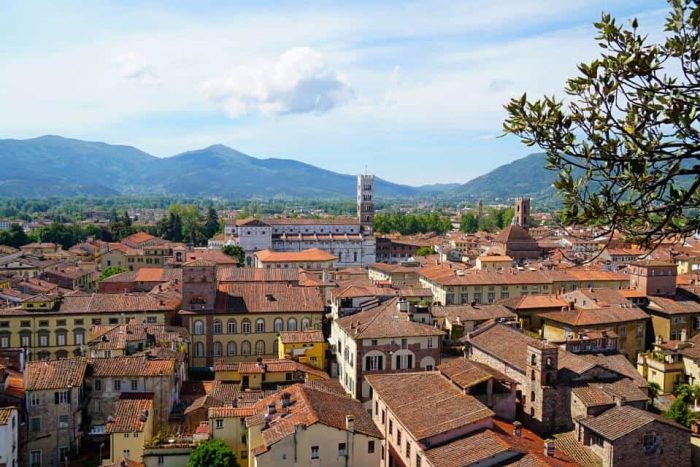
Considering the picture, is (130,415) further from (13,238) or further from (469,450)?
(13,238)

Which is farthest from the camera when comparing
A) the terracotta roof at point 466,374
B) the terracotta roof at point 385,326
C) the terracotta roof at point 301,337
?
the terracotta roof at point 301,337

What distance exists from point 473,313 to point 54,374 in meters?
32.8

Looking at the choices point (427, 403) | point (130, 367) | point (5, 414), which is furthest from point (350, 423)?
point (5, 414)

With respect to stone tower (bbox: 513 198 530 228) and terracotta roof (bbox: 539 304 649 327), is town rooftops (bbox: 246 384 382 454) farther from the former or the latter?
stone tower (bbox: 513 198 530 228)

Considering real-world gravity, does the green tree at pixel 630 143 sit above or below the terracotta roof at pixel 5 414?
above

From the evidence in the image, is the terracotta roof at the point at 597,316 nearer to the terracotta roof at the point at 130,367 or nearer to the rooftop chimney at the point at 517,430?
the rooftop chimney at the point at 517,430

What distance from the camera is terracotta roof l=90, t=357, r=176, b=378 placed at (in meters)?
35.4

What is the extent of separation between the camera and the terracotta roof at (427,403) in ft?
95.0

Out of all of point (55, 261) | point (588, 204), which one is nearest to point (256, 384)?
point (588, 204)

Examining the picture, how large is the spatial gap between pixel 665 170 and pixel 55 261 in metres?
104

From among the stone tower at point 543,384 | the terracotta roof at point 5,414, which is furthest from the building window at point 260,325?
the stone tower at point 543,384

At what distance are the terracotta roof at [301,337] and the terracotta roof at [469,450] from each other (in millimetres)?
18065

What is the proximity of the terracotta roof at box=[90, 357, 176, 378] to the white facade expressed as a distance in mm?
5389

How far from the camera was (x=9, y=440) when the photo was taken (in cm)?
2983
